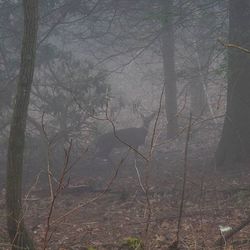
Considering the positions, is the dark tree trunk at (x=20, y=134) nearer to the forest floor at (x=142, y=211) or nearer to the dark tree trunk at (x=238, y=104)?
the forest floor at (x=142, y=211)

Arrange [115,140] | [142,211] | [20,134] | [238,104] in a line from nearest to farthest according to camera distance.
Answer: [20,134] < [142,211] < [238,104] < [115,140]

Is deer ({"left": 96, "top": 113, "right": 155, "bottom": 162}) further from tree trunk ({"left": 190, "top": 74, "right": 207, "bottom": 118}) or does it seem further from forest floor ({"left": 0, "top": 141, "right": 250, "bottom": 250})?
tree trunk ({"left": 190, "top": 74, "right": 207, "bottom": 118})

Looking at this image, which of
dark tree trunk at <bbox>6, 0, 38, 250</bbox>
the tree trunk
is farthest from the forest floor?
the tree trunk

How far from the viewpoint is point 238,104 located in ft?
42.7

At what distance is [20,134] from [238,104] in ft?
26.9

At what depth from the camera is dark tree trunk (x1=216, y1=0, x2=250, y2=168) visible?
12.6 meters

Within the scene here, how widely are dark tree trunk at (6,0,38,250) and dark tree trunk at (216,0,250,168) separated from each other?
7.18m

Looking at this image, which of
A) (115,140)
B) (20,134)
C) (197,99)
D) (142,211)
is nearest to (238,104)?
(115,140)

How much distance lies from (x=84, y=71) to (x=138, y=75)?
2062cm

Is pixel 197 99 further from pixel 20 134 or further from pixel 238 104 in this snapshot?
pixel 20 134

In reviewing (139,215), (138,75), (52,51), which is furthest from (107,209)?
(138,75)

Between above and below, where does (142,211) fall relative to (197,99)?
below

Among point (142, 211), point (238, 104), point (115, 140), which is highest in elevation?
point (238, 104)

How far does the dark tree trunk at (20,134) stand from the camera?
6.12 metres
